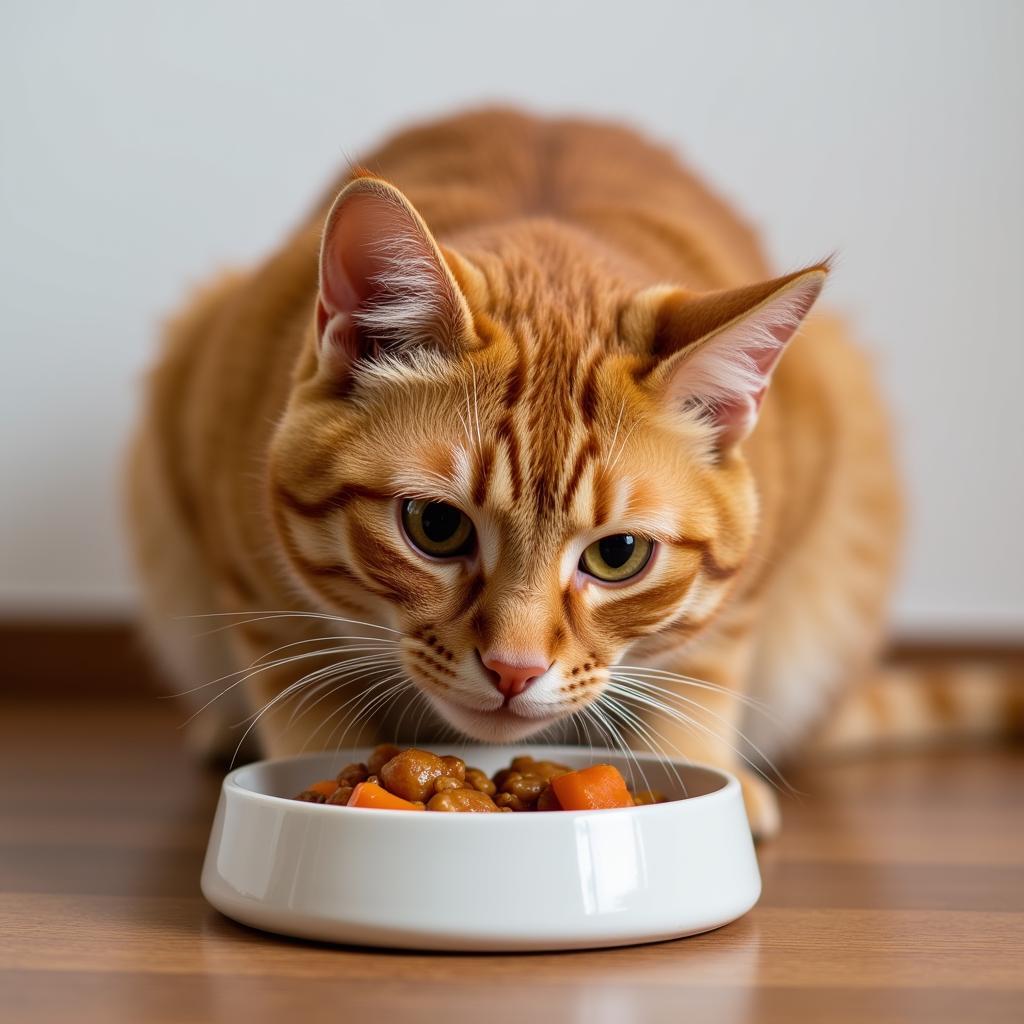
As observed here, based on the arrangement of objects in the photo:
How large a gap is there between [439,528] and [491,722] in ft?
0.70

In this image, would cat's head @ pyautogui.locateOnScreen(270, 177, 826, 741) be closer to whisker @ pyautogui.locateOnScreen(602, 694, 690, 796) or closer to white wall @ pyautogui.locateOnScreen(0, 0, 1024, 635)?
whisker @ pyautogui.locateOnScreen(602, 694, 690, 796)

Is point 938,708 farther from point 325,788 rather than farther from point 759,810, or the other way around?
point 325,788

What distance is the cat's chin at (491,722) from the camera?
4.62ft

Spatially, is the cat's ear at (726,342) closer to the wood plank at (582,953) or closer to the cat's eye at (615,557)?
the cat's eye at (615,557)

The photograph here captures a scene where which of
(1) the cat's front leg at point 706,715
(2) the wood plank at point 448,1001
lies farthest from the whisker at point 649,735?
(2) the wood plank at point 448,1001

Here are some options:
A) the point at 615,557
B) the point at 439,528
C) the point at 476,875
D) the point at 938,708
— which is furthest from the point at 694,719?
the point at 938,708

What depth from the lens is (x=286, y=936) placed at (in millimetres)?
1271

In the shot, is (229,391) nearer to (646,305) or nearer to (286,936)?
(646,305)

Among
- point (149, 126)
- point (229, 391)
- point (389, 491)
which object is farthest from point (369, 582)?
point (149, 126)

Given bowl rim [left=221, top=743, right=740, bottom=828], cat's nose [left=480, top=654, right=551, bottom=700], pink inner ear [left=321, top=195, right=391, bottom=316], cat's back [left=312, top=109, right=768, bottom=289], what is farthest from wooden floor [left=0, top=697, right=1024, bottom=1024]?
cat's back [left=312, top=109, right=768, bottom=289]

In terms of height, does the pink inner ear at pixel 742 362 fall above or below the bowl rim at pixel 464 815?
above

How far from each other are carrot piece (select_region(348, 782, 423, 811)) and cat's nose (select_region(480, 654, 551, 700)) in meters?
0.15

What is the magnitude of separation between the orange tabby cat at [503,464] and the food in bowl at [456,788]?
69mm

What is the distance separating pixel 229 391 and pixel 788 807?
1.04 meters
